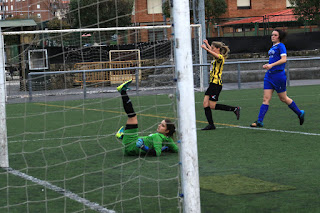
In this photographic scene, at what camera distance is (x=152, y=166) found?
715cm

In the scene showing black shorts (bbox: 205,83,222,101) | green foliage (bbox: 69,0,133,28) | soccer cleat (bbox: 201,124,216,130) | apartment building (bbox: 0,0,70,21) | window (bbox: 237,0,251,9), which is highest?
window (bbox: 237,0,251,9)

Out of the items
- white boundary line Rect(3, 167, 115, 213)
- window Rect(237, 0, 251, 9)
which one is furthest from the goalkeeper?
window Rect(237, 0, 251, 9)

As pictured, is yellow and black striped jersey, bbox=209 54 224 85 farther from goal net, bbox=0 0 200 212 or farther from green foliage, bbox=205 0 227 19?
green foliage, bbox=205 0 227 19

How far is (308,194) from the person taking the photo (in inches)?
217

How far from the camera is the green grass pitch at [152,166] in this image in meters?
5.34

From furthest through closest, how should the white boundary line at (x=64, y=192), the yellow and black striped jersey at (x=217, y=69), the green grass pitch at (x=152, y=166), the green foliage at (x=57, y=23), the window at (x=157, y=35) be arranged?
the window at (x=157, y=35)
the yellow and black striped jersey at (x=217, y=69)
the green foliage at (x=57, y=23)
the green grass pitch at (x=152, y=166)
the white boundary line at (x=64, y=192)

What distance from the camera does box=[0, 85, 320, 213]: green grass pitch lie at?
534 cm

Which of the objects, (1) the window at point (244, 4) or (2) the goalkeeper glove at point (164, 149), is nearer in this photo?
(2) the goalkeeper glove at point (164, 149)

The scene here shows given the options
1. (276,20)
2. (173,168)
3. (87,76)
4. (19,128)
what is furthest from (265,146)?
(276,20)

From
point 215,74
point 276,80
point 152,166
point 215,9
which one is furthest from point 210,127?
point 215,9

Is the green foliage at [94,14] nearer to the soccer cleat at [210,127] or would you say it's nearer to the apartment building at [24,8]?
the apartment building at [24,8]

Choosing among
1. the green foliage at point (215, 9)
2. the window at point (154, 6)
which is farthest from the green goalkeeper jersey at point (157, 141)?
the green foliage at point (215, 9)

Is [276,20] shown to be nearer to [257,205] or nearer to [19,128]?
[19,128]

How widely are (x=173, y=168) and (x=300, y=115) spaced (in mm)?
4251
